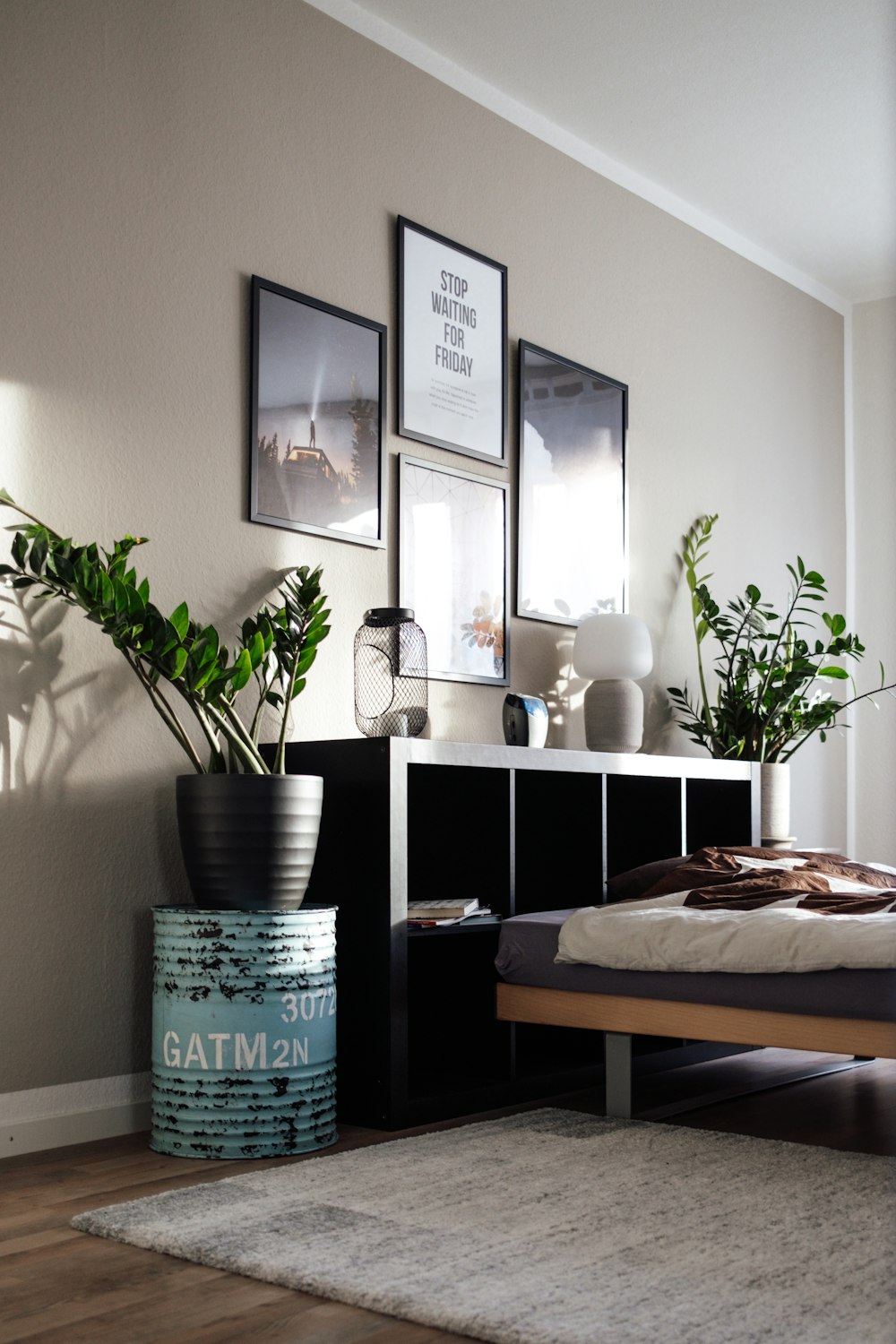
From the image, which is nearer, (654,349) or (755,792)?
(755,792)

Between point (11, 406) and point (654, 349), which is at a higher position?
point (654, 349)

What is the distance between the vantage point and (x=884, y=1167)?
243 centimetres

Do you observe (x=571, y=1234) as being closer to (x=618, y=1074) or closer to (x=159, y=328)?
(x=618, y=1074)

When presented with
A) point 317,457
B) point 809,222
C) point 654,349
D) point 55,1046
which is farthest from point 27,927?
point 809,222

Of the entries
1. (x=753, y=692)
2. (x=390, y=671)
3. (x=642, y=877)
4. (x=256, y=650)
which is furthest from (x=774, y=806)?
(x=256, y=650)

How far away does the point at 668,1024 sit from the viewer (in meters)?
2.78

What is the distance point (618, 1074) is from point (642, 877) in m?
0.69

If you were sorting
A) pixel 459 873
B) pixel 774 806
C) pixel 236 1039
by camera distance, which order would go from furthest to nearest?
pixel 774 806, pixel 459 873, pixel 236 1039

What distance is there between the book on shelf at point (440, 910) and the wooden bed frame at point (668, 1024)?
19cm

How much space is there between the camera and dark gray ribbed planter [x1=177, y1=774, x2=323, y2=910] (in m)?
2.66

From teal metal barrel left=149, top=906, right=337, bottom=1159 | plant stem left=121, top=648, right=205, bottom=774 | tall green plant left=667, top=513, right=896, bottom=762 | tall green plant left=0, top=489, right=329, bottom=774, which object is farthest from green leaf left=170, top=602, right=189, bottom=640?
tall green plant left=667, top=513, right=896, bottom=762

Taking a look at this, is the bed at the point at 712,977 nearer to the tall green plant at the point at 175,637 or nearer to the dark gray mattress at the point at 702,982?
the dark gray mattress at the point at 702,982

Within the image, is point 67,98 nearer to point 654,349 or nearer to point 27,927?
point 27,927

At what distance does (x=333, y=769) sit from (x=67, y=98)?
1.54 meters
